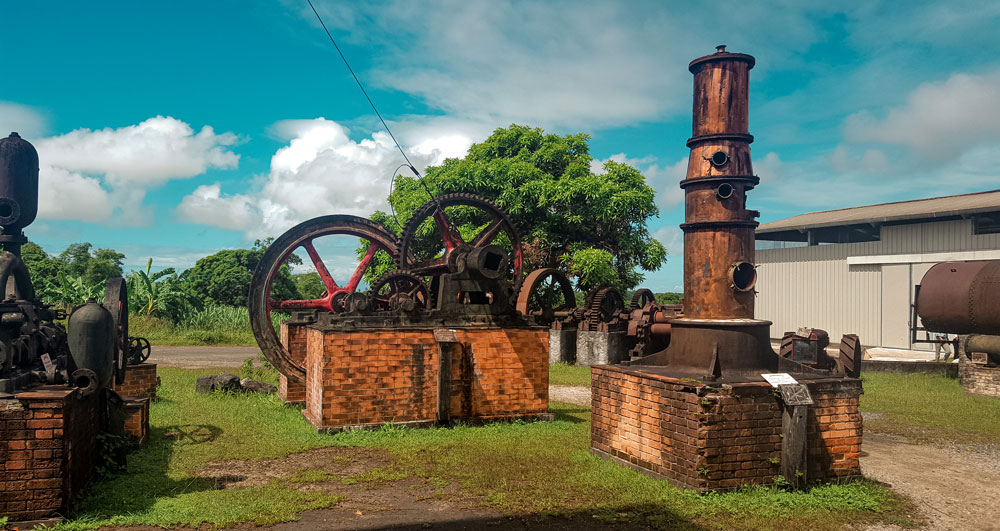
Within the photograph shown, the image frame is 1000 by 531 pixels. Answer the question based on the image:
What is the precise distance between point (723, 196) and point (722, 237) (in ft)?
1.25

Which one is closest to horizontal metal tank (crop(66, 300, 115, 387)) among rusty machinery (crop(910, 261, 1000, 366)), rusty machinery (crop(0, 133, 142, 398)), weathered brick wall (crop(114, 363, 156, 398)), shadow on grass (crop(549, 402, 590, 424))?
rusty machinery (crop(0, 133, 142, 398))

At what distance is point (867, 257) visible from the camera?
2077cm

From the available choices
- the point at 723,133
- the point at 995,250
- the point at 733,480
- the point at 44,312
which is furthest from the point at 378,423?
the point at 995,250

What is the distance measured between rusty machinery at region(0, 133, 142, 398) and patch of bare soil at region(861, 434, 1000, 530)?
20.5 feet


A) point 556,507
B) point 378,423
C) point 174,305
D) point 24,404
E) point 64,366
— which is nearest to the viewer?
point 24,404

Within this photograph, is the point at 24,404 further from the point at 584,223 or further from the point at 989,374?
the point at 584,223

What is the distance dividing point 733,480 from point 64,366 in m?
5.86

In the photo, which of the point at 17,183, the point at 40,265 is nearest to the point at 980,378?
the point at 17,183

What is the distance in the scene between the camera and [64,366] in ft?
19.6

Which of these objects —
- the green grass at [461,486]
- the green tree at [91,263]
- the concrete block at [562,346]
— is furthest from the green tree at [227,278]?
the green grass at [461,486]

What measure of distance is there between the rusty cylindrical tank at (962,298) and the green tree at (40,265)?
29907 mm

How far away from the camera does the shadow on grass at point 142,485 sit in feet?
16.5

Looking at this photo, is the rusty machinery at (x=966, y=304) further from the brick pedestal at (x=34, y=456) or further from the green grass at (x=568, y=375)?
the brick pedestal at (x=34, y=456)

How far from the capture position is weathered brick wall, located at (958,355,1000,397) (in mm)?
11758
